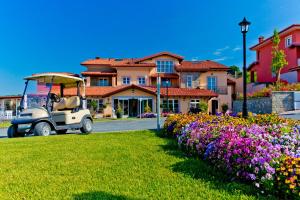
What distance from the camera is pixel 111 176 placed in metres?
4.47

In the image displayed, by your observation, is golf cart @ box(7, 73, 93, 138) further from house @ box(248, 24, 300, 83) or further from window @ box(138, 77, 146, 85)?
house @ box(248, 24, 300, 83)

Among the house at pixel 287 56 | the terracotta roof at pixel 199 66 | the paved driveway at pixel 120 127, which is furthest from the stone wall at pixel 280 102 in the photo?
the terracotta roof at pixel 199 66

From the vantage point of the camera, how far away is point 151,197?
352 cm

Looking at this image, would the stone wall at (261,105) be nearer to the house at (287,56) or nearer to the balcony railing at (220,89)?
the house at (287,56)

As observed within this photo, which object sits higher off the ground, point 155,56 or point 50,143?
point 155,56

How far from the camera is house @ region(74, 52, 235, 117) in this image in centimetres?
3077

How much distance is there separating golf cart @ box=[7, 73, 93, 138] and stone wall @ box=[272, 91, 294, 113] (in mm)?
15263

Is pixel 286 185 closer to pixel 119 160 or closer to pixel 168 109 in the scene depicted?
pixel 119 160

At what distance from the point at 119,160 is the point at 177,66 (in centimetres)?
3000

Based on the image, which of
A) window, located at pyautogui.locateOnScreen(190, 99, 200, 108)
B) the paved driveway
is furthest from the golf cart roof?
window, located at pyautogui.locateOnScreen(190, 99, 200, 108)

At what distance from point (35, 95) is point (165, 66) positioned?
25.6m

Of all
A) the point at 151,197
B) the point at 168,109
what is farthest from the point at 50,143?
the point at 168,109

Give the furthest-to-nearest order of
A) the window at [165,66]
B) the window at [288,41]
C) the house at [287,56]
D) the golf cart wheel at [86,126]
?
1. the window at [165,66]
2. the window at [288,41]
3. the house at [287,56]
4. the golf cart wheel at [86,126]

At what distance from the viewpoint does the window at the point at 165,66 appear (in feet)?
115
